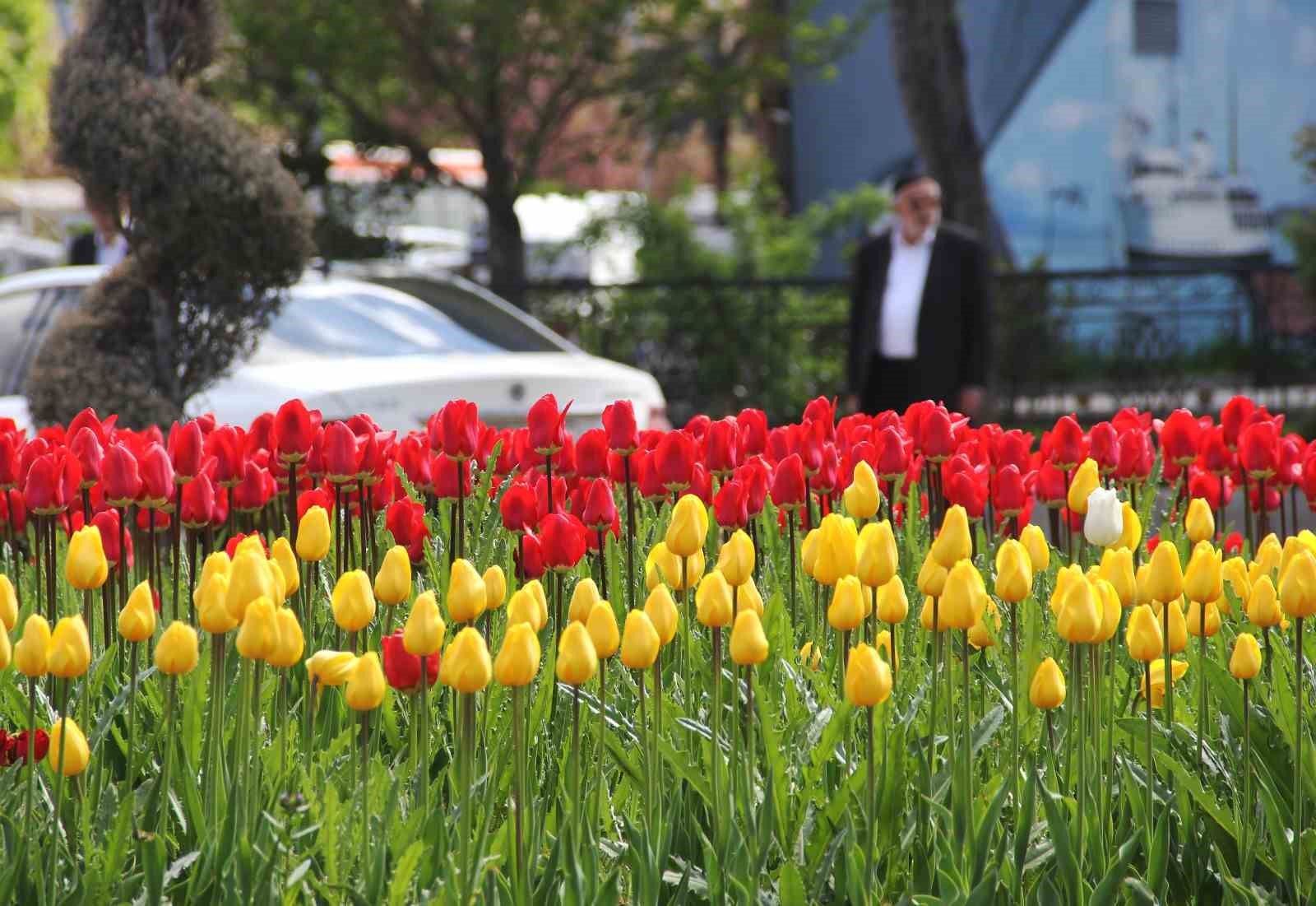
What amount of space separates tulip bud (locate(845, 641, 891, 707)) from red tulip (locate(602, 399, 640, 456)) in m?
1.55

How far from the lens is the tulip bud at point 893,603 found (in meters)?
2.52

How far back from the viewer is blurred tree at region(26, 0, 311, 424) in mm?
6598

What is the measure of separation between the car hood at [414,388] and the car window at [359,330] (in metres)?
0.12

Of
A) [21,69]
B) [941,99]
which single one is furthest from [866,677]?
[21,69]

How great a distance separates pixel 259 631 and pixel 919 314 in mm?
6167

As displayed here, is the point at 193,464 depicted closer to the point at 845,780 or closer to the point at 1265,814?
the point at 845,780

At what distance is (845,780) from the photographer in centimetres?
239

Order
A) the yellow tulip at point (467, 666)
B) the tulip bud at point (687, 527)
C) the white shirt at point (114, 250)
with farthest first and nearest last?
the white shirt at point (114, 250) < the tulip bud at point (687, 527) < the yellow tulip at point (467, 666)

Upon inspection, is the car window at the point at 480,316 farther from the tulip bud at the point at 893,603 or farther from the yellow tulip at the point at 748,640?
the yellow tulip at the point at 748,640

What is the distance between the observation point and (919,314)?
8.12 m

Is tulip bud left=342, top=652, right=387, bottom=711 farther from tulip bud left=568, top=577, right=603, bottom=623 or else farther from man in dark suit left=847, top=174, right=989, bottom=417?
man in dark suit left=847, top=174, right=989, bottom=417

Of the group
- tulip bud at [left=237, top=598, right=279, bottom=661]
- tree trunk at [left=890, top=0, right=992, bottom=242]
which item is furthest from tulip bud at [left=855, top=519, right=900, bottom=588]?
tree trunk at [left=890, top=0, right=992, bottom=242]

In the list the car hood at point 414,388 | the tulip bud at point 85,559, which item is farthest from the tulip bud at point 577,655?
the car hood at point 414,388

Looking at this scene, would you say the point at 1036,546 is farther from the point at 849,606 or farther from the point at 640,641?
the point at 640,641
